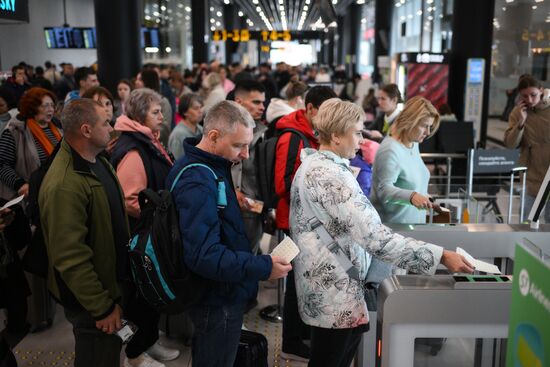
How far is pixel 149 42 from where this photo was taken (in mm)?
17078

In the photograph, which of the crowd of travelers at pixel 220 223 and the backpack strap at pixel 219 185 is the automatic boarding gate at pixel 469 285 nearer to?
the crowd of travelers at pixel 220 223

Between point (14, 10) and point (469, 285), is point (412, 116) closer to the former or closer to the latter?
point (469, 285)

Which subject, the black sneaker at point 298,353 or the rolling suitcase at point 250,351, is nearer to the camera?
the rolling suitcase at point 250,351

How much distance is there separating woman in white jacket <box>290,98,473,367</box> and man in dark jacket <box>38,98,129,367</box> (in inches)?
34.0

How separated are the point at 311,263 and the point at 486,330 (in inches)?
29.1

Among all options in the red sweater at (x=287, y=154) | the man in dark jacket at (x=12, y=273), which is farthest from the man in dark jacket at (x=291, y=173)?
the man in dark jacket at (x=12, y=273)

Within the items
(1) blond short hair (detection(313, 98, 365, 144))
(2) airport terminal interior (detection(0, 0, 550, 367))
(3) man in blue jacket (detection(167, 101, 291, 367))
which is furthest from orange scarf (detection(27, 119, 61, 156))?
(1) blond short hair (detection(313, 98, 365, 144))

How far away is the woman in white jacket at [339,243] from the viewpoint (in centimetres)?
240

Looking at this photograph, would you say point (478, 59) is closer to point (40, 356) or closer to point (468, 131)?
point (468, 131)

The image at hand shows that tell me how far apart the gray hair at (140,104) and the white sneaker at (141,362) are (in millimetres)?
1463

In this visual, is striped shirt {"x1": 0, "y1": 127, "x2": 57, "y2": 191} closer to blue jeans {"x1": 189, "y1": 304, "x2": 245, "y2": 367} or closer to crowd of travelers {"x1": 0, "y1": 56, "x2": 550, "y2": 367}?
crowd of travelers {"x1": 0, "y1": 56, "x2": 550, "y2": 367}

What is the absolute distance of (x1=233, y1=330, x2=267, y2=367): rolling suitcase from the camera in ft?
9.74

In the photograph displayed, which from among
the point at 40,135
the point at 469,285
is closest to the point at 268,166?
the point at 469,285

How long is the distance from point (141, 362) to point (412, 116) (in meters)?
2.20
